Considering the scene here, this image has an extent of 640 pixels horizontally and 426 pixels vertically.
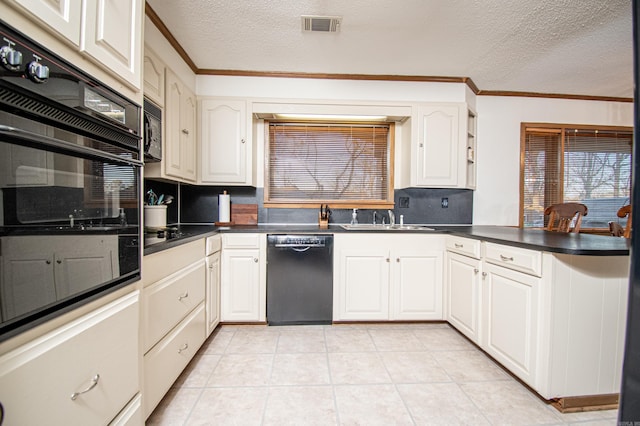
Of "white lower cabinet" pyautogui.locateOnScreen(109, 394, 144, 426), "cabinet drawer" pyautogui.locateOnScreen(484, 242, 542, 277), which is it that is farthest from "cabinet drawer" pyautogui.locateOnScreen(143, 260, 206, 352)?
"cabinet drawer" pyautogui.locateOnScreen(484, 242, 542, 277)

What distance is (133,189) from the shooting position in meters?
1.05

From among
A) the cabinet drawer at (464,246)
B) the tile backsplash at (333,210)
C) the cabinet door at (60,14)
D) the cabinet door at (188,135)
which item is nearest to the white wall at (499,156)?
the tile backsplash at (333,210)

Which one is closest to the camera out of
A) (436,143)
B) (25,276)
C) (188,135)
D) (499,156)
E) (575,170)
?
(25,276)

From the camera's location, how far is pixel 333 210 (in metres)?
2.92

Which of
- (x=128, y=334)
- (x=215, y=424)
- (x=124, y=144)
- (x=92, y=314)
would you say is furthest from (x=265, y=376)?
(x=124, y=144)

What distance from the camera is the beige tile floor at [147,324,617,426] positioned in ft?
4.58

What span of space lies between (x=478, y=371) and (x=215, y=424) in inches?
65.1

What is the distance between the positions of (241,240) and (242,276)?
1.04 feet

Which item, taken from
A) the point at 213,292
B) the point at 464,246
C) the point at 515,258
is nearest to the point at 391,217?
the point at 464,246

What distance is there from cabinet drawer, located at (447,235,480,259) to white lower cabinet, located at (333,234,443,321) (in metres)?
0.11

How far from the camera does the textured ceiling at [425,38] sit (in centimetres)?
181

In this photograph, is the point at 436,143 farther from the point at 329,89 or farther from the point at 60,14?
the point at 60,14

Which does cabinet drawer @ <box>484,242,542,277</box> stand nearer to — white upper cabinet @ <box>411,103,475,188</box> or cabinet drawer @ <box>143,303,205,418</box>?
white upper cabinet @ <box>411,103,475,188</box>

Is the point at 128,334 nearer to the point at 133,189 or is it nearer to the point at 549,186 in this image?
the point at 133,189
